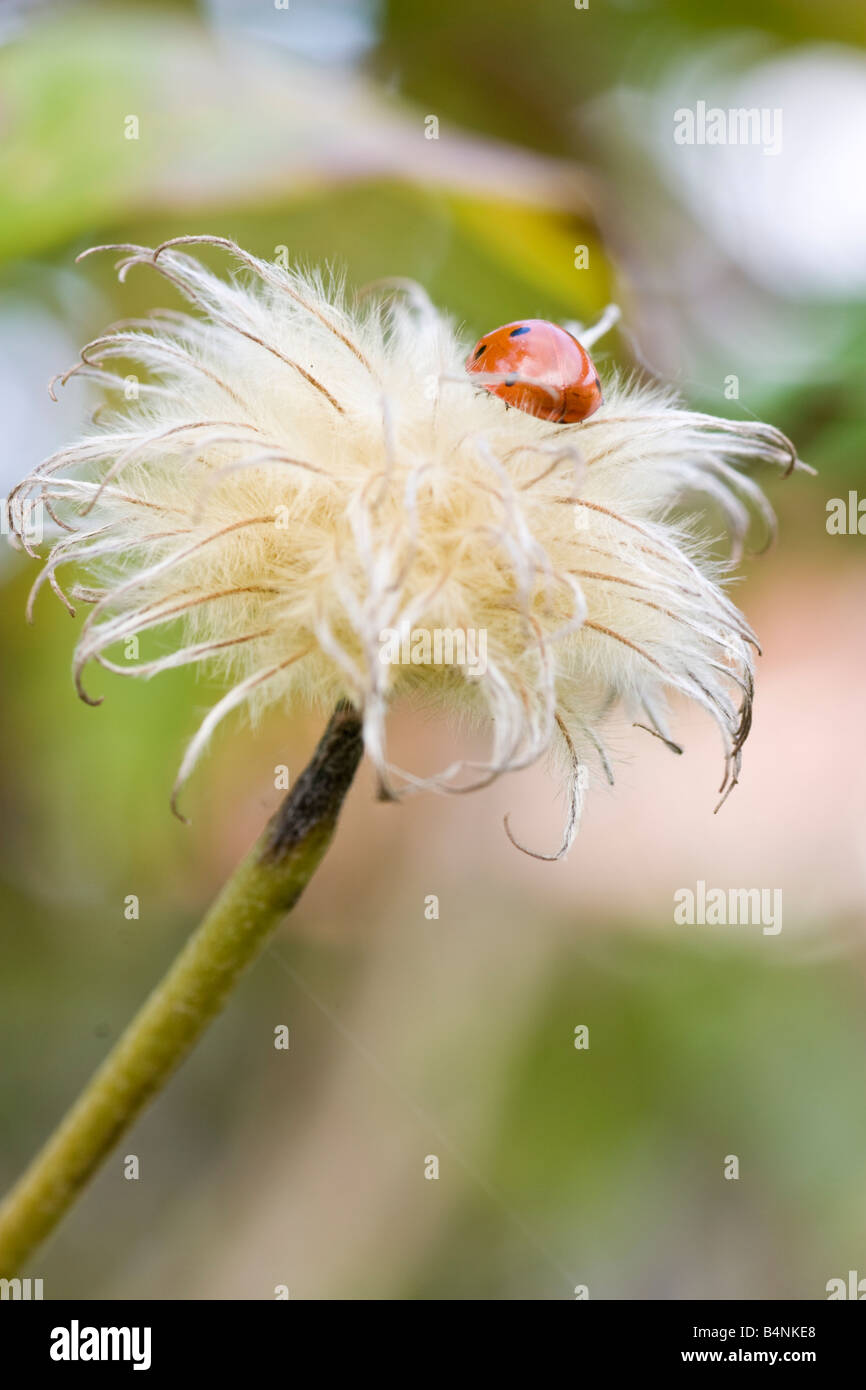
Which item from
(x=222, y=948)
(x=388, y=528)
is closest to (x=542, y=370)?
(x=388, y=528)

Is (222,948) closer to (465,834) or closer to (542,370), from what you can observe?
(542,370)

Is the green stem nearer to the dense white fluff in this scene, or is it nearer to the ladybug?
the dense white fluff

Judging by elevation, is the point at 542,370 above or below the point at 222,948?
above

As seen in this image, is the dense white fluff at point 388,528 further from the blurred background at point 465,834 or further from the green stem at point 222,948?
the blurred background at point 465,834

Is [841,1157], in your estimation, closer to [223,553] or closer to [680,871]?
[680,871]

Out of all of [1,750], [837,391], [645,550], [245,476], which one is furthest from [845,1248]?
[245,476]

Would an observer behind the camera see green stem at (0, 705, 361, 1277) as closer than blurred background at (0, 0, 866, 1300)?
Yes

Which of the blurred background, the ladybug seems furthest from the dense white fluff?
the blurred background

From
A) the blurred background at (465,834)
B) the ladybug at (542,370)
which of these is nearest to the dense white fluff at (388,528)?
the ladybug at (542,370)
